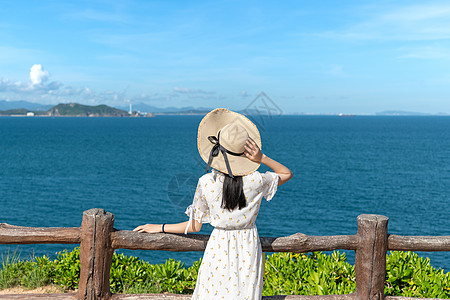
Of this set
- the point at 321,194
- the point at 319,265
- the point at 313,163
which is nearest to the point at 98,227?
the point at 319,265

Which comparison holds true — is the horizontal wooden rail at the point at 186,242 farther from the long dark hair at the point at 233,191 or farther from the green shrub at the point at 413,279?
the green shrub at the point at 413,279

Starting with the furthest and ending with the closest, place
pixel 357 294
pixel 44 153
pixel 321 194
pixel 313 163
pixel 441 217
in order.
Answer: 1. pixel 44 153
2. pixel 313 163
3. pixel 321 194
4. pixel 441 217
5. pixel 357 294

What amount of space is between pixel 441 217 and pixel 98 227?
31.1 metres

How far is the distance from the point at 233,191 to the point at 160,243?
1.15 meters

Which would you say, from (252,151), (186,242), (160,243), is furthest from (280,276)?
(252,151)

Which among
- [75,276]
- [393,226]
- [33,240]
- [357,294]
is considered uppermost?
[33,240]

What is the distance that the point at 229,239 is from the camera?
3.50 meters

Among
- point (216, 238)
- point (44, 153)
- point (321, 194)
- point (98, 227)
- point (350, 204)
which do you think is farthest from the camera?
point (44, 153)

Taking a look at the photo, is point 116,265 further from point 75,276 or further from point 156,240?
point 156,240

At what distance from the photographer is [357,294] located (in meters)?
4.38

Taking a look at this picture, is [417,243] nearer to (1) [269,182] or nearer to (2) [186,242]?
(1) [269,182]

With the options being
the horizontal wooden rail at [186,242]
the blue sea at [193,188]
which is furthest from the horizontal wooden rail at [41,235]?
the blue sea at [193,188]

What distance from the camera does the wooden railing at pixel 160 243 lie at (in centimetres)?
397

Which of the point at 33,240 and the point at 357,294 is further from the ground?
the point at 33,240
